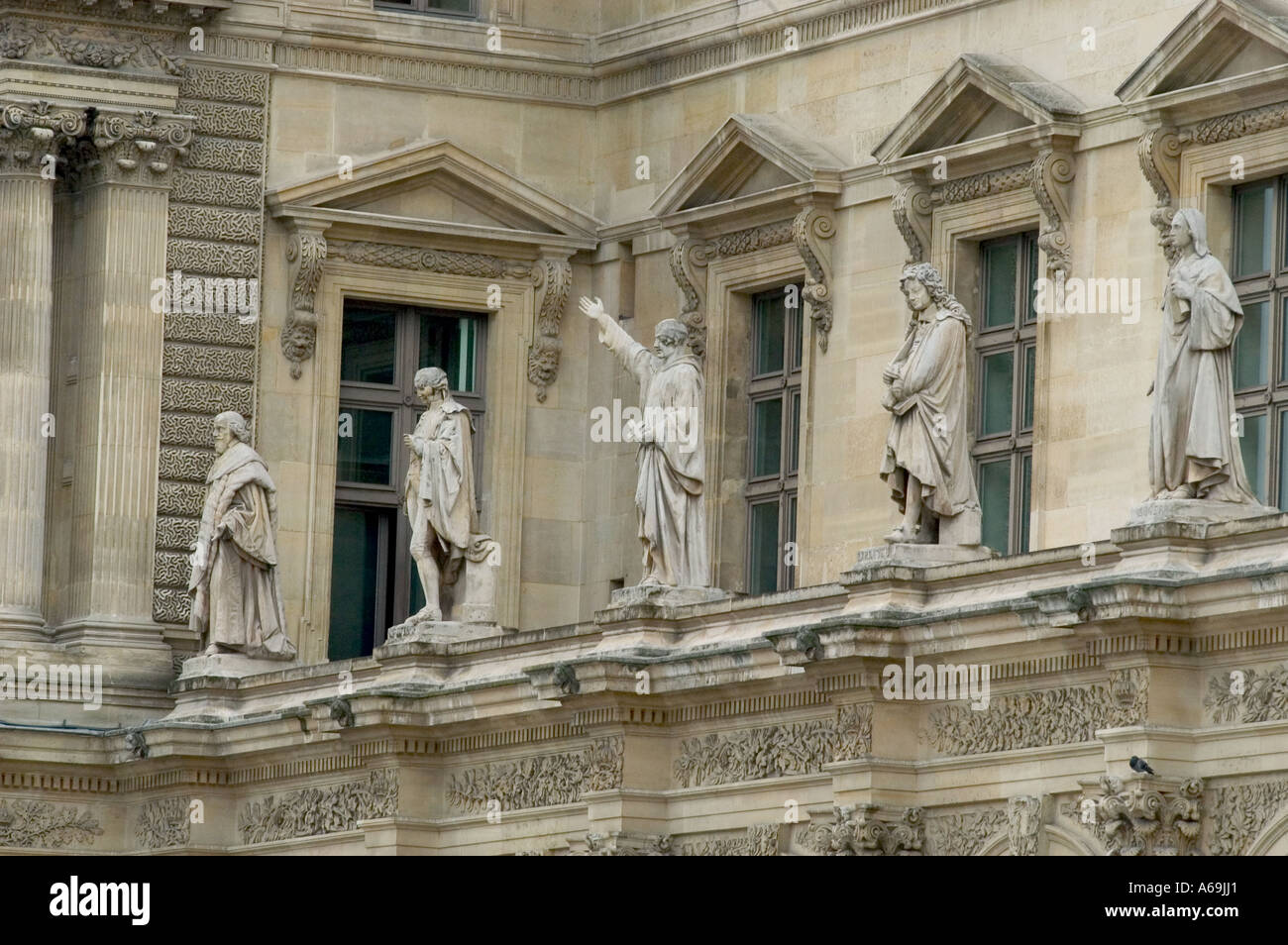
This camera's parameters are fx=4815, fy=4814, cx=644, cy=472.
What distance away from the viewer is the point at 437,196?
42625 millimetres

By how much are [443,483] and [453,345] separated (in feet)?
18.0

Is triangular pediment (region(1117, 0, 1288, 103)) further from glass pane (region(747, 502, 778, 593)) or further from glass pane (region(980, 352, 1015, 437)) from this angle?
glass pane (region(747, 502, 778, 593))

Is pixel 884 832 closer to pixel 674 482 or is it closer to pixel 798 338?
pixel 674 482

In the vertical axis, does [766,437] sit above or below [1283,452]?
above

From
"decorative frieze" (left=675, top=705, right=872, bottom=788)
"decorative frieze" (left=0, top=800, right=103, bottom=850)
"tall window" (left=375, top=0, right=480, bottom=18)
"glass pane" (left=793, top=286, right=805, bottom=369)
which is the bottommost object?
"decorative frieze" (left=0, top=800, right=103, bottom=850)

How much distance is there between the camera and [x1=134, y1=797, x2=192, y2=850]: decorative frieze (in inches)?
1555

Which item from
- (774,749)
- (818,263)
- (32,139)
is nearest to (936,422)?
(774,749)

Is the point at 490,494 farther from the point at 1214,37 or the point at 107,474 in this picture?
the point at 1214,37

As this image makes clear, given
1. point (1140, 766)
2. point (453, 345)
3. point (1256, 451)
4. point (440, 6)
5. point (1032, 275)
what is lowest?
point (1140, 766)

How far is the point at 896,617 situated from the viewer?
3259 cm

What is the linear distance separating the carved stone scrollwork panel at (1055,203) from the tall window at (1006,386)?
1.85 ft

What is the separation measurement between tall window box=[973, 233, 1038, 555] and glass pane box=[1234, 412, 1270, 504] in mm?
2439

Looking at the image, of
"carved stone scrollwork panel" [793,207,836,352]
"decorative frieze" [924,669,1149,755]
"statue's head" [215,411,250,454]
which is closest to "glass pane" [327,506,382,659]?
"statue's head" [215,411,250,454]

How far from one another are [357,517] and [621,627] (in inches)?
301
